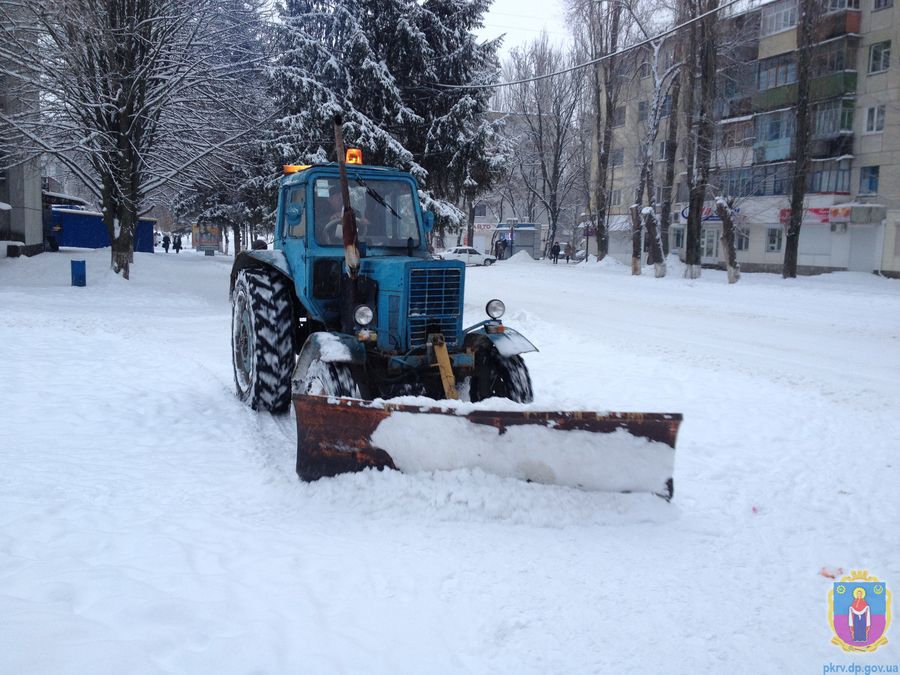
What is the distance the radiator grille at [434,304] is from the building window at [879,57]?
31345mm

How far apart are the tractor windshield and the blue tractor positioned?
0.01 meters

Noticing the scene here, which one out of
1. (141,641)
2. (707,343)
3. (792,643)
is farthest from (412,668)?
(707,343)

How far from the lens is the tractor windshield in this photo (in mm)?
6398

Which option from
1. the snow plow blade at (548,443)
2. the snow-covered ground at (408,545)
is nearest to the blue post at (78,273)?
the snow-covered ground at (408,545)

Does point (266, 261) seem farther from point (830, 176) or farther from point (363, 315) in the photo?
point (830, 176)

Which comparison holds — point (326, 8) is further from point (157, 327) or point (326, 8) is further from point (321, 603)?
point (321, 603)

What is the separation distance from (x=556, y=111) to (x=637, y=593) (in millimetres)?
43203

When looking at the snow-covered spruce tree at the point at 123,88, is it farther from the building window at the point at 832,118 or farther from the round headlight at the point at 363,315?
the building window at the point at 832,118

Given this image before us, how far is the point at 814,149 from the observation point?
31.5 m

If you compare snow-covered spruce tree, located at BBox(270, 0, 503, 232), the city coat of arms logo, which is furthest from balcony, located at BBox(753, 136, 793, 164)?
the city coat of arms logo

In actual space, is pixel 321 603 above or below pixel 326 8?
below

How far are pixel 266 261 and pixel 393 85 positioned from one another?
38.2 ft

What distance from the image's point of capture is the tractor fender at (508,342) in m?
5.80

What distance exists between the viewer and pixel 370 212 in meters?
6.50
